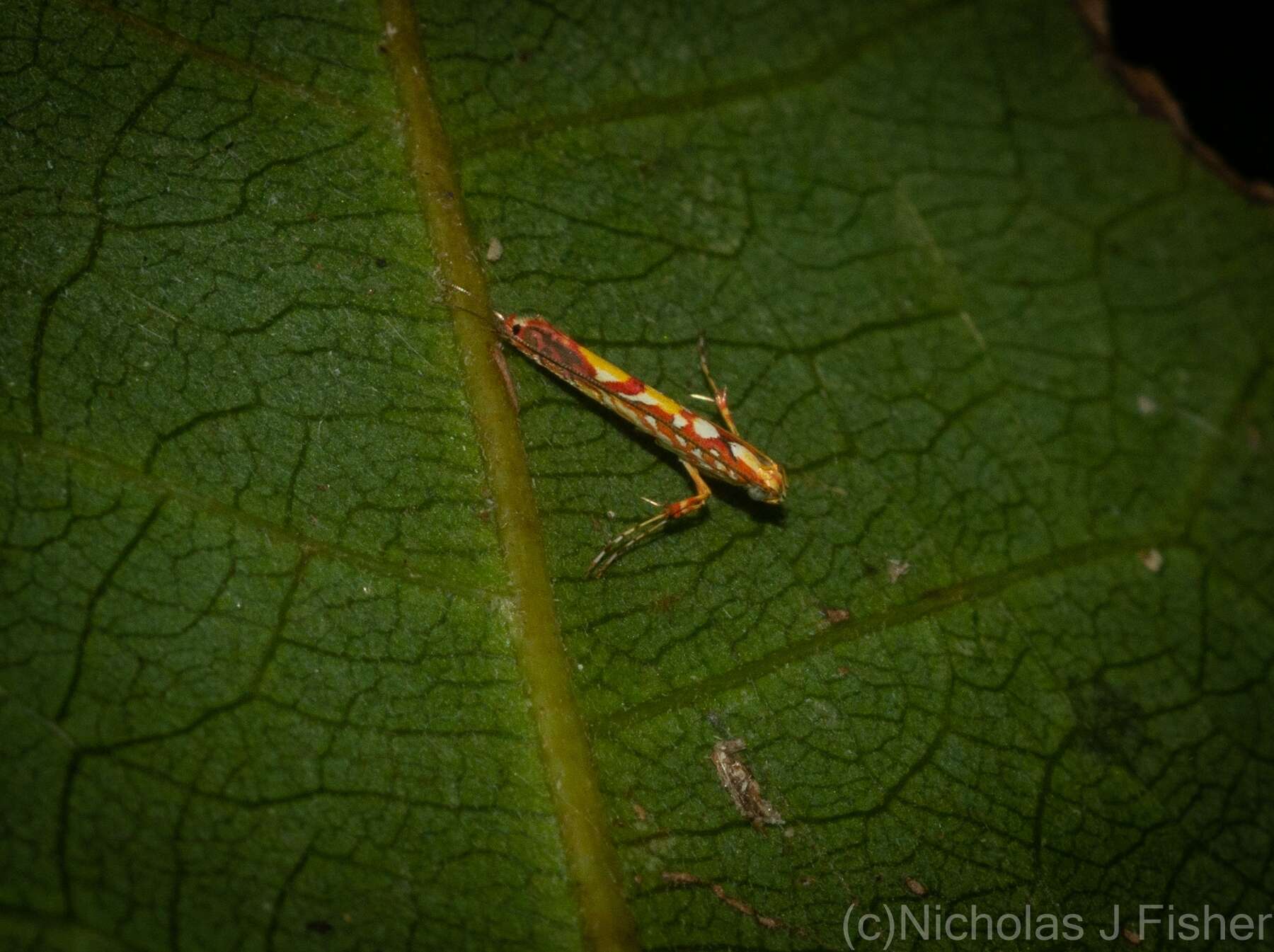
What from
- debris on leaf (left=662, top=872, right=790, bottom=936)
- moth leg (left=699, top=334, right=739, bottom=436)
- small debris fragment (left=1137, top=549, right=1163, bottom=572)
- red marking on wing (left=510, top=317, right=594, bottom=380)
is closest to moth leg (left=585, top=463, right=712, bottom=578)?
moth leg (left=699, top=334, right=739, bottom=436)

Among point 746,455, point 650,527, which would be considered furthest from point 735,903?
point 746,455

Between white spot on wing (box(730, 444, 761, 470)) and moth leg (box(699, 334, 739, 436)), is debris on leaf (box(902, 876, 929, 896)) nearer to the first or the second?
white spot on wing (box(730, 444, 761, 470))

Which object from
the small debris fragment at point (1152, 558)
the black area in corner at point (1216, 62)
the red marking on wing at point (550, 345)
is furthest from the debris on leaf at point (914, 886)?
the black area in corner at point (1216, 62)

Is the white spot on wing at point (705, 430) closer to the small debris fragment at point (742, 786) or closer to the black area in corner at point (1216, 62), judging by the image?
the small debris fragment at point (742, 786)

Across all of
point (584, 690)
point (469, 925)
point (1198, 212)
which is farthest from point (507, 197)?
point (1198, 212)

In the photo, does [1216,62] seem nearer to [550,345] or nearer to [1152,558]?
[1152,558]

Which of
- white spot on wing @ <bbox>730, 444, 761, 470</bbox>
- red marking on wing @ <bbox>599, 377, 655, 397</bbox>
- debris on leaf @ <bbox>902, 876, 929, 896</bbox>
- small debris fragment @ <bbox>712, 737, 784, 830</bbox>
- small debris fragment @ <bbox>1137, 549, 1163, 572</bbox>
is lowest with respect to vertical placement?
debris on leaf @ <bbox>902, 876, 929, 896</bbox>

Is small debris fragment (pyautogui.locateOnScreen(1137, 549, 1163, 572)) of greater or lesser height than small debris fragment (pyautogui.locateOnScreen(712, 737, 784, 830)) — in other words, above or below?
below
